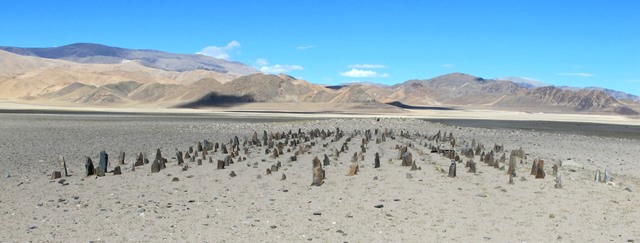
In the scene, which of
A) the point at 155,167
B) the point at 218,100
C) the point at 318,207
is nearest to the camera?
the point at 318,207

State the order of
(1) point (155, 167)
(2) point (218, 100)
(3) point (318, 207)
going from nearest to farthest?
(3) point (318, 207) → (1) point (155, 167) → (2) point (218, 100)

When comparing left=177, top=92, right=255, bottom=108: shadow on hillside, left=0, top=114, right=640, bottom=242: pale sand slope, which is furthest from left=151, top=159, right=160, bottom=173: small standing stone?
left=177, top=92, right=255, bottom=108: shadow on hillside

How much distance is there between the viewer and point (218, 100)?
132750mm

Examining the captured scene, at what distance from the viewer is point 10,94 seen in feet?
492

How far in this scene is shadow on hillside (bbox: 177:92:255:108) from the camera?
128375mm

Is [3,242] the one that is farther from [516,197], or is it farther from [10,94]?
[10,94]

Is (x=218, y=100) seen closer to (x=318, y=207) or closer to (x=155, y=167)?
(x=155, y=167)

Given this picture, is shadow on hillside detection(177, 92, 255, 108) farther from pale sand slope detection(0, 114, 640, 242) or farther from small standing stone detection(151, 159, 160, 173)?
pale sand slope detection(0, 114, 640, 242)

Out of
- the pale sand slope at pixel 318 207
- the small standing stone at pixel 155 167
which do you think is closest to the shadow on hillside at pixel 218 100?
the small standing stone at pixel 155 167

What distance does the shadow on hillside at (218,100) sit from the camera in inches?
5054

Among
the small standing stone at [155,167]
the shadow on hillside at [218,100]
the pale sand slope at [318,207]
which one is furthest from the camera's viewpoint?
the shadow on hillside at [218,100]

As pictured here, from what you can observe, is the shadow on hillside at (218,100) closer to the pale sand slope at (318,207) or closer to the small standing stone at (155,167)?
the small standing stone at (155,167)

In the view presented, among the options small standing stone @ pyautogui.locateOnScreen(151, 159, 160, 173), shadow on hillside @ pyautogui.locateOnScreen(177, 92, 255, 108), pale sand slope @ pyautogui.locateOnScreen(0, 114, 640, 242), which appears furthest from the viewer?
shadow on hillside @ pyautogui.locateOnScreen(177, 92, 255, 108)

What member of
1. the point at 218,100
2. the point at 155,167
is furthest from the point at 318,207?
the point at 218,100
